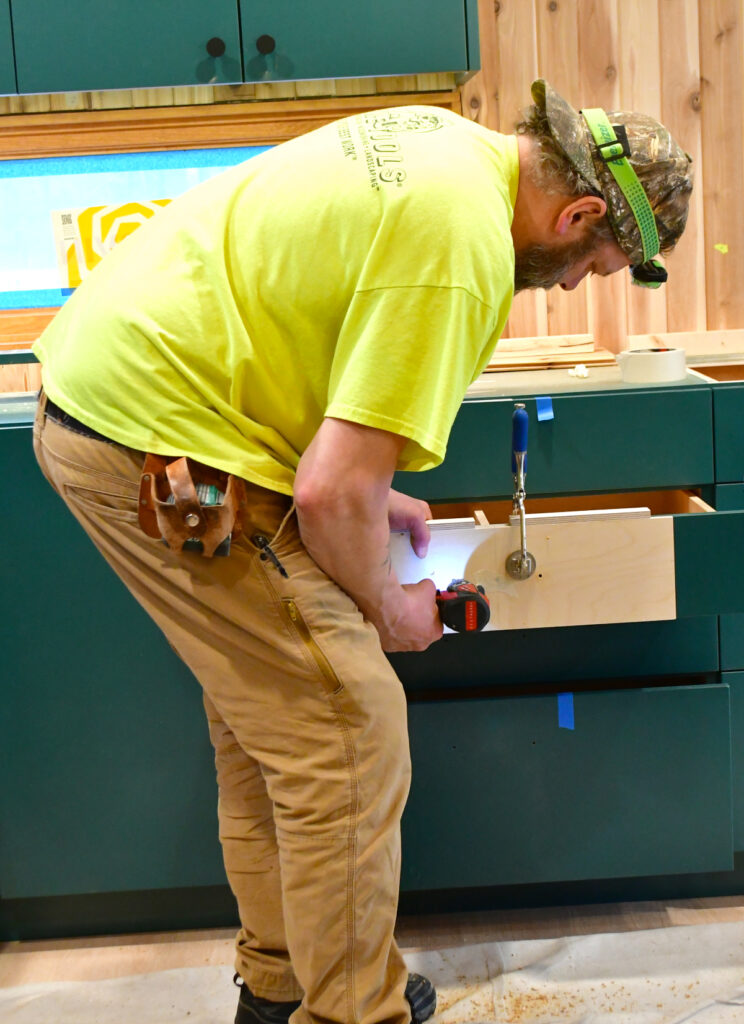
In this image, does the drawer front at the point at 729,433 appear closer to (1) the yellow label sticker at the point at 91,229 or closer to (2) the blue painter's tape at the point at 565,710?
(2) the blue painter's tape at the point at 565,710

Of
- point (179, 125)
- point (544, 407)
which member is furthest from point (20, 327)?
point (544, 407)

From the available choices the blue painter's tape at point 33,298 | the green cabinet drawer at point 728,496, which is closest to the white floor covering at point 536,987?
the green cabinet drawer at point 728,496

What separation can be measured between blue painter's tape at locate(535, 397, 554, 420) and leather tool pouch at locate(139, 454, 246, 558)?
2.18ft

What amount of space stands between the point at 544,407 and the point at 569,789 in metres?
0.67

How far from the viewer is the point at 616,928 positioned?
1.90 m

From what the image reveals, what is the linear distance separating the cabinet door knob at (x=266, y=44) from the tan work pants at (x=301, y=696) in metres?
1.20

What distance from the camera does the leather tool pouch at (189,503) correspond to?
1169 mm

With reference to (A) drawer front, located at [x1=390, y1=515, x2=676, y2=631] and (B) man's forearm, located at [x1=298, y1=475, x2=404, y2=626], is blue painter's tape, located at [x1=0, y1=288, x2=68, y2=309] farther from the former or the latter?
(B) man's forearm, located at [x1=298, y1=475, x2=404, y2=626]

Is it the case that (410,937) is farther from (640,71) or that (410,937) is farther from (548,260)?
(640,71)

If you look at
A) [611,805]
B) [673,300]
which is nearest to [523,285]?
[611,805]

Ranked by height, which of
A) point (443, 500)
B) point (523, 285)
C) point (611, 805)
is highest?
point (523, 285)

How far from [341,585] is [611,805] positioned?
86 centimetres

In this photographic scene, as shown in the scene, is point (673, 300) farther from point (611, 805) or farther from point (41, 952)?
point (41, 952)

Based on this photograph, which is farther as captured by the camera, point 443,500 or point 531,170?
point 443,500
